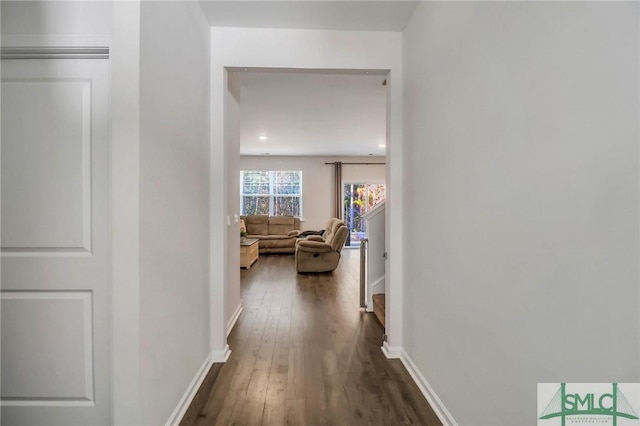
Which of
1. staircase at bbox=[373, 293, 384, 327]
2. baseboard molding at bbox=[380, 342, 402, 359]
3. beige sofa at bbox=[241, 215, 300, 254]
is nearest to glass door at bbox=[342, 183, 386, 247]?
beige sofa at bbox=[241, 215, 300, 254]

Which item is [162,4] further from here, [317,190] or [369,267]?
[317,190]

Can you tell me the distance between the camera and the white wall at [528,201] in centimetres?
82

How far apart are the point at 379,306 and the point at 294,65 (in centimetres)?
250

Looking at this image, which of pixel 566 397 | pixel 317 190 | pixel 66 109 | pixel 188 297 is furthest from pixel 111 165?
pixel 317 190

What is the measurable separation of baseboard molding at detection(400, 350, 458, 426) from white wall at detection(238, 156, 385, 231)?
7072 millimetres

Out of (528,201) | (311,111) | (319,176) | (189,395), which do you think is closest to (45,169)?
(189,395)

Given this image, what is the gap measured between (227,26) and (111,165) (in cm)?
169

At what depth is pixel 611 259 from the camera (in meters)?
0.83

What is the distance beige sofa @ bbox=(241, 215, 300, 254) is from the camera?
26.4 ft

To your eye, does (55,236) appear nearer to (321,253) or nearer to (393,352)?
(393,352)

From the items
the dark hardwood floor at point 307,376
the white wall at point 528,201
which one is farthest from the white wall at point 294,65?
the white wall at point 528,201

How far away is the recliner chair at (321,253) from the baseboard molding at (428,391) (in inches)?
130

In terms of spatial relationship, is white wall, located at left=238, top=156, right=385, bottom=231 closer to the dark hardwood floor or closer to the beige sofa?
the beige sofa

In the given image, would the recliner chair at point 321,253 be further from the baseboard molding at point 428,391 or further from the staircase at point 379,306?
the baseboard molding at point 428,391
